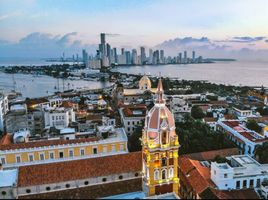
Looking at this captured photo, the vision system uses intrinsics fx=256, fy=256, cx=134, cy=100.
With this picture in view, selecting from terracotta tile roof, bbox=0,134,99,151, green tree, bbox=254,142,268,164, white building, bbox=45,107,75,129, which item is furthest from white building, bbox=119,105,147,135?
green tree, bbox=254,142,268,164

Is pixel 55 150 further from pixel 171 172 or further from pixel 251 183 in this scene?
pixel 251 183

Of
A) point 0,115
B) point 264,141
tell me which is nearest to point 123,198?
point 264,141

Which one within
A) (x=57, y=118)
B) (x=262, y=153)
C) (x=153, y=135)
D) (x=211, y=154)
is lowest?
(x=211, y=154)

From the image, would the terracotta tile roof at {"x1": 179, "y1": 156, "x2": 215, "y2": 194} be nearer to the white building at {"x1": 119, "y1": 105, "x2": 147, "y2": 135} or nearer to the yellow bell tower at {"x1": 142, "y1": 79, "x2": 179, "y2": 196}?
the yellow bell tower at {"x1": 142, "y1": 79, "x2": 179, "y2": 196}

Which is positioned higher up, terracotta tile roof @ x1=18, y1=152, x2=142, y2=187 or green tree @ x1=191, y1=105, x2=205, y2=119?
terracotta tile roof @ x1=18, y1=152, x2=142, y2=187

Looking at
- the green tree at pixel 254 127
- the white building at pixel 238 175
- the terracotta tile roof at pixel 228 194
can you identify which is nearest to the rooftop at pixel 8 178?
the terracotta tile roof at pixel 228 194

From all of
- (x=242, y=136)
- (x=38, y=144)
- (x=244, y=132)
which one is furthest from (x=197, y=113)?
(x=38, y=144)

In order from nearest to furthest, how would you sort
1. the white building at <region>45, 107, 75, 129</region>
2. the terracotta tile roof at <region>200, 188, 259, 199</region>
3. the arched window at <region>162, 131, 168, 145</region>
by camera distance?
the arched window at <region>162, 131, 168, 145</region>, the terracotta tile roof at <region>200, 188, 259, 199</region>, the white building at <region>45, 107, 75, 129</region>

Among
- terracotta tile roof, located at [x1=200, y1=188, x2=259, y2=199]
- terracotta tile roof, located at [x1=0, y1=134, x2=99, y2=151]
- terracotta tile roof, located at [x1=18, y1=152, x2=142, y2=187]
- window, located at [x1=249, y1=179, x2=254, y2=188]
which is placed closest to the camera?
terracotta tile roof, located at [x1=18, y1=152, x2=142, y2=187]
